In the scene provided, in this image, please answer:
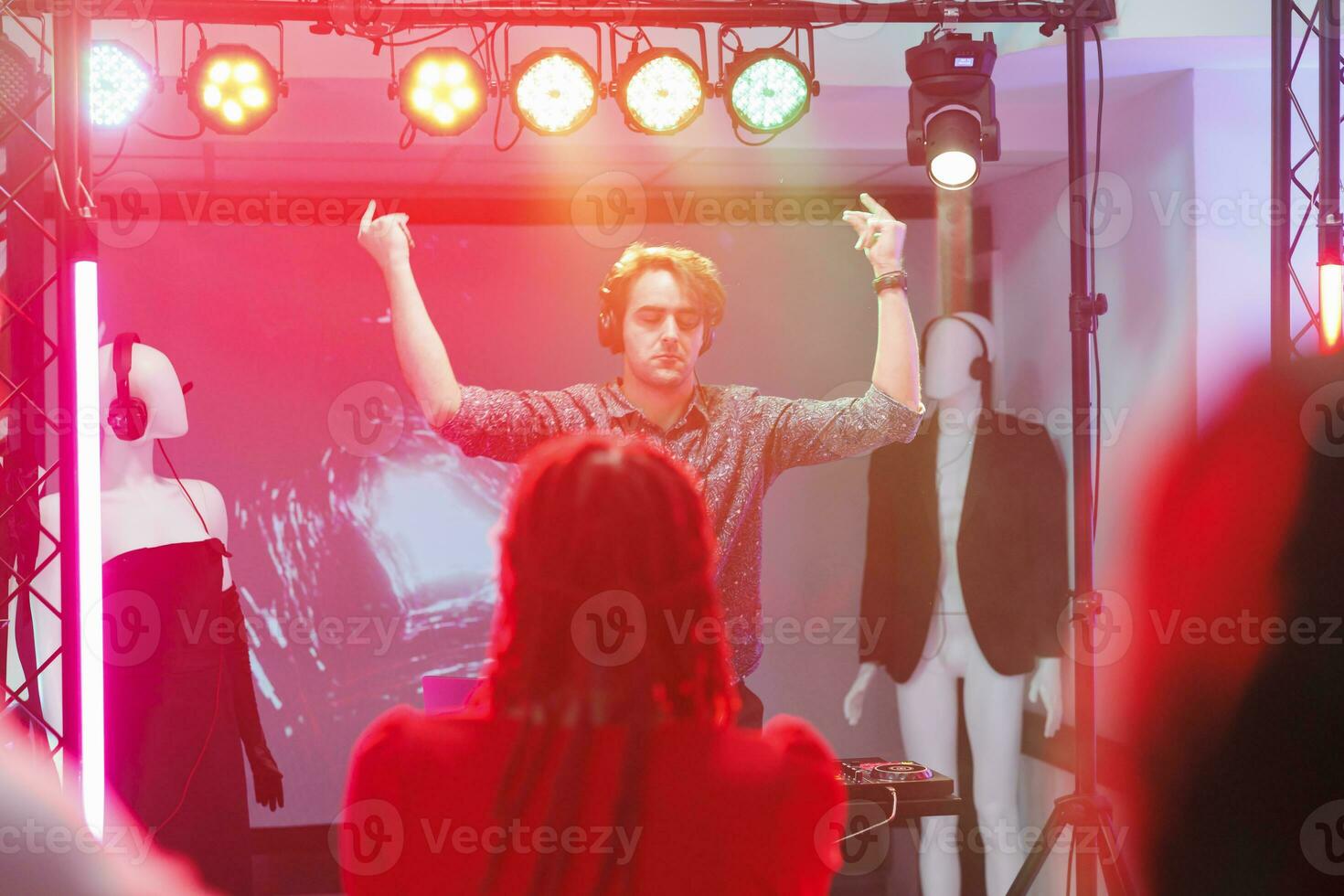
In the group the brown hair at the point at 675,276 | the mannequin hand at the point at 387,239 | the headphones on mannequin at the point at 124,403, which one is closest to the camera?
the mannequin hand at the point at 387,239

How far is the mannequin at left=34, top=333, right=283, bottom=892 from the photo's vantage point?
3.35 m

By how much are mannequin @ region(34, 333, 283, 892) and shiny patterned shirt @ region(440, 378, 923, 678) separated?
0.94 m

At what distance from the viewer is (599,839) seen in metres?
1.13

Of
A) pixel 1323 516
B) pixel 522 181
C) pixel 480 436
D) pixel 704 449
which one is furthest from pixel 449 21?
pixel 1323 516

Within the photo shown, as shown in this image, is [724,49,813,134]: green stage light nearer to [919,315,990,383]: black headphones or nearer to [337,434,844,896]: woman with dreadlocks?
[919,315,990,383]: black headphones

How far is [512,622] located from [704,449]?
1.90 metres

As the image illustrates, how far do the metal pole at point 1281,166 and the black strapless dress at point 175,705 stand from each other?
9.48ft

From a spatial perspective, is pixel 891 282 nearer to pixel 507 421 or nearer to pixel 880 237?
pixel 880 237

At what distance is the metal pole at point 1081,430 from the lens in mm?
3242

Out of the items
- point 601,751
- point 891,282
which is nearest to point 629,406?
point 891,282

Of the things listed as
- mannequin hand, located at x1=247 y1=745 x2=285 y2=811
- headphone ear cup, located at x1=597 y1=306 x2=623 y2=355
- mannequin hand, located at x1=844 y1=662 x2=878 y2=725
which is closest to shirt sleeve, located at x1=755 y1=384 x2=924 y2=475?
headphone ear cup, located at x1=597 y1=306 x2=623 y2=355

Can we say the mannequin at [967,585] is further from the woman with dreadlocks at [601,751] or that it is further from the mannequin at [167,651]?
the woman with dreadlocks at [601,751]

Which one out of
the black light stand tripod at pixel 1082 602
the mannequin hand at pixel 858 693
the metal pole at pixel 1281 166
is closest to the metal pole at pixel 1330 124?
the metal pole at pixel 1281 166

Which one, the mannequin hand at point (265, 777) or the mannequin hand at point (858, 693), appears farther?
the mannequin hand at point (858, 693)
